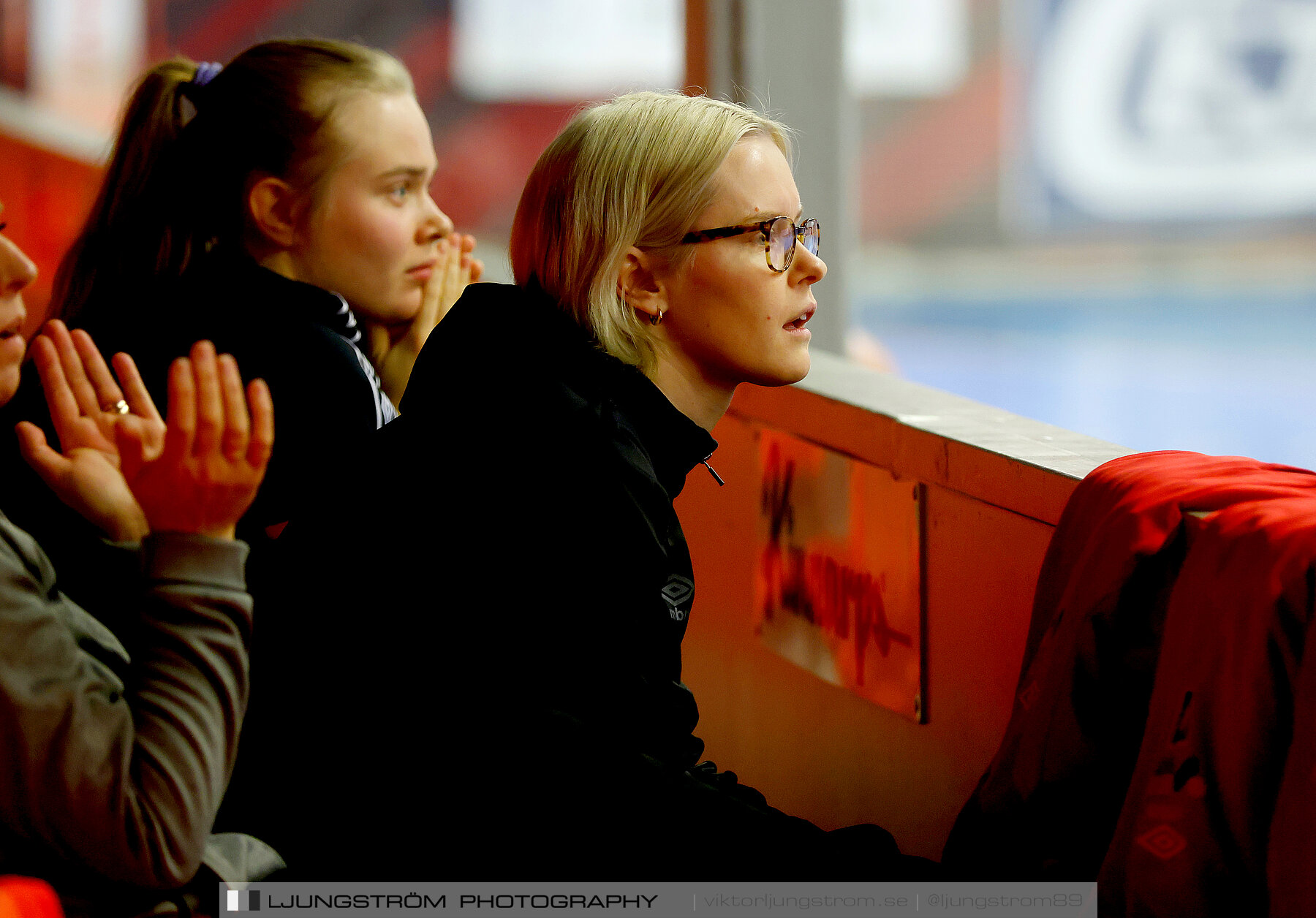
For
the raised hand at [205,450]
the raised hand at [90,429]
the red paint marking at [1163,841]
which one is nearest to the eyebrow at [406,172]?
the raised hand at [90,429]

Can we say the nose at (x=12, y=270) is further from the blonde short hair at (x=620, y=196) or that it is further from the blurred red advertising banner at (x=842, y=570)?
the blurred red advertising banner at (x=842, y=570)

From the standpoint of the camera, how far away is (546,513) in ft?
3.92

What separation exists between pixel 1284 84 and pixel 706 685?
12376 mm

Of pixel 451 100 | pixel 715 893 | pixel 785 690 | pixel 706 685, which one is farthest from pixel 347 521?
pixel 451 100

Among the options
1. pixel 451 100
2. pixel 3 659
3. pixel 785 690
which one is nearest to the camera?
pixel 3 659

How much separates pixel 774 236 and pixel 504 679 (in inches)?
20.8

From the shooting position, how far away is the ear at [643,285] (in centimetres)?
142

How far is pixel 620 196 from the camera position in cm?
139

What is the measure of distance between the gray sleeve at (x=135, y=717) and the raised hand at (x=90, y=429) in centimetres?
8

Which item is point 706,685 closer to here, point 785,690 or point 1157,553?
point 785,690

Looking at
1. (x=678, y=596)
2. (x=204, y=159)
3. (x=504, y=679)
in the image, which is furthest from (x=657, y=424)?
(x=204, y=159)

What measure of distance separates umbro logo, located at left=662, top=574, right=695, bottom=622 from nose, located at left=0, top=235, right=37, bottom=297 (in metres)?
0.56

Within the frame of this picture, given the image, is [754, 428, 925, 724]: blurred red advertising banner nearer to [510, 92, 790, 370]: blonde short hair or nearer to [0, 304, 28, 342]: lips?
[510, 92, 790, 370]: blonde short hair

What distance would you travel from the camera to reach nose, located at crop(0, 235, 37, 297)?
1021mm
